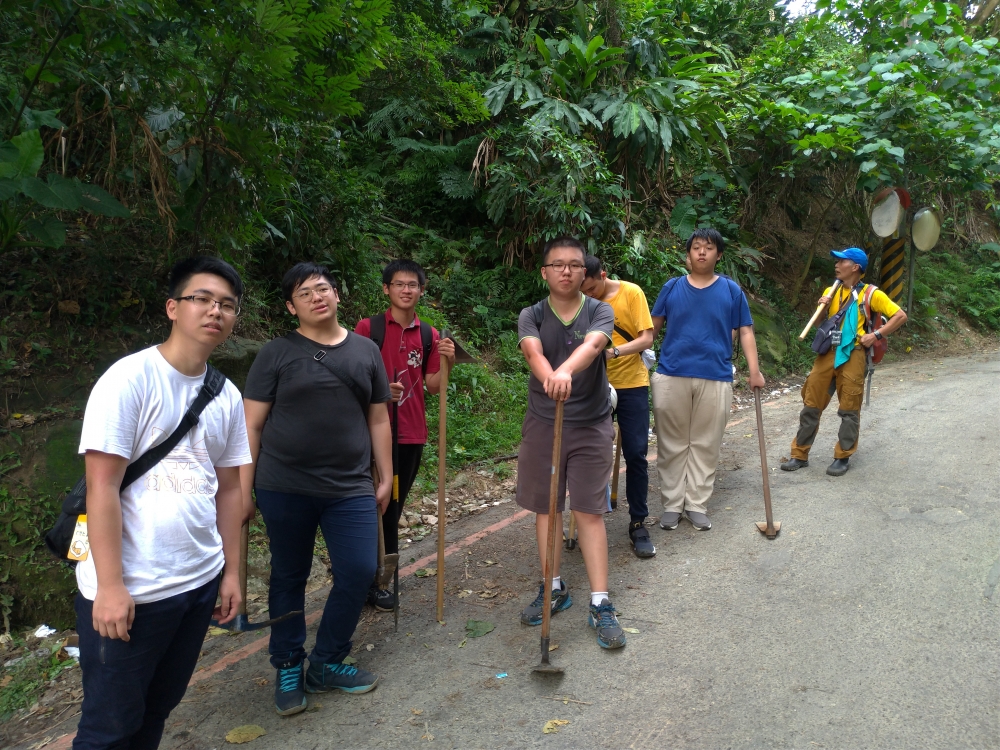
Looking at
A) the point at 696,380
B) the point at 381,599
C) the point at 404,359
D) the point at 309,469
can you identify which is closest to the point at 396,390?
the point at 404,359

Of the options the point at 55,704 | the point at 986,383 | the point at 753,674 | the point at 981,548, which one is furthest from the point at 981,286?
the point at 55,704

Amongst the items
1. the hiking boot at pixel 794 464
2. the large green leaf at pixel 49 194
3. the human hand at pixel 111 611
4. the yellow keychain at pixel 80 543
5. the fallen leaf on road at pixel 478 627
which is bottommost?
the fallen leaf on road at pixel 478 627

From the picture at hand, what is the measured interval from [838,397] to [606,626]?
11.9 ft

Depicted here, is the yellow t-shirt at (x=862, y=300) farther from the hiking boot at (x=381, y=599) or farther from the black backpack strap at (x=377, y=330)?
the hiking boot at (x=381, y=599)

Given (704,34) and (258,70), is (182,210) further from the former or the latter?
(704,34)

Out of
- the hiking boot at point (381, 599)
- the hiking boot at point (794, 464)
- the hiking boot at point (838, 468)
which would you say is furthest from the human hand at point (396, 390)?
the hiking boot at point (838, 468)

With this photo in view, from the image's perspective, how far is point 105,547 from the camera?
84.8 inches

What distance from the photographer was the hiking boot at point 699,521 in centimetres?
538

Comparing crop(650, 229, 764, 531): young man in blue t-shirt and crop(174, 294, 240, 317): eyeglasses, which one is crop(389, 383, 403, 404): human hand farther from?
crop(650, 229, 764, 531): young man in blue t-shirt

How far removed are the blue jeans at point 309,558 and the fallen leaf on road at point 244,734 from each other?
0.89ft

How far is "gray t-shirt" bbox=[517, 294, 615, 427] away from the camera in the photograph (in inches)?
156

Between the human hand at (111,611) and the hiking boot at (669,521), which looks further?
the hiking boot at (669,521)

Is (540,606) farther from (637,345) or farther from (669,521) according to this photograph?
(637,345)

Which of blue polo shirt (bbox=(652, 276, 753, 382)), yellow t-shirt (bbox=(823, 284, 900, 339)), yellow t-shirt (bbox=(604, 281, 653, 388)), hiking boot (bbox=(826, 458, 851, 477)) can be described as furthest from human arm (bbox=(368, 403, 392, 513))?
yellow t-shirt (bbox=(823, 284, 900, 339))
